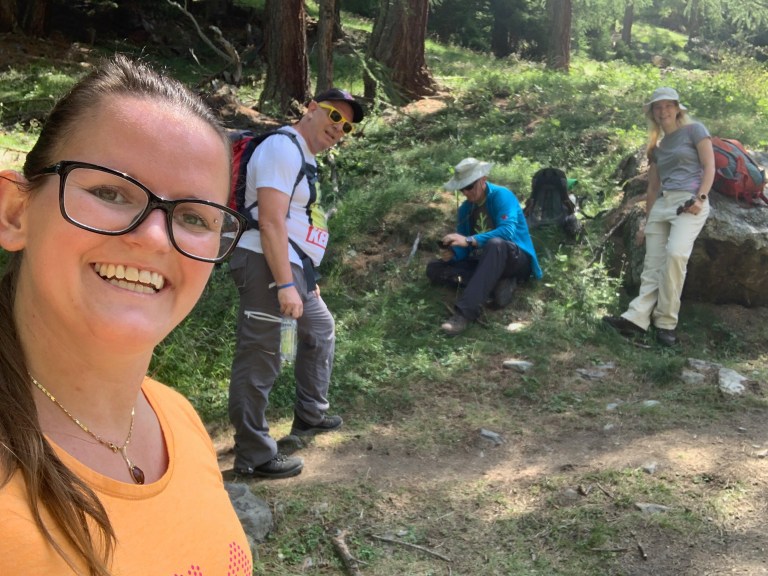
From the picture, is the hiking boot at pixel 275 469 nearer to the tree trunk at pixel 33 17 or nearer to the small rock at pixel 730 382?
the small rock at pixel 730 382

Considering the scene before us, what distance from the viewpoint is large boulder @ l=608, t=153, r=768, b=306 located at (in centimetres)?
705

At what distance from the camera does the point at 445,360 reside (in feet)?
20.5

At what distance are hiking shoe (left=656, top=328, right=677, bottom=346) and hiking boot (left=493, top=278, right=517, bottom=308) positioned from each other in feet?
4.50

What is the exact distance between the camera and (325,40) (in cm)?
962

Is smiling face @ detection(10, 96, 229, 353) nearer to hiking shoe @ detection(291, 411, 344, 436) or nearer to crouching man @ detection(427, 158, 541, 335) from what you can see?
hiking shoe @ detection(291, 411, 344, 436)

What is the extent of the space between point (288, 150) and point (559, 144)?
7189mm

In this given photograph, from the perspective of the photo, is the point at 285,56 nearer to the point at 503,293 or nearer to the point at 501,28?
the point at 503,293

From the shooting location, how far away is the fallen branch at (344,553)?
3.55 meters

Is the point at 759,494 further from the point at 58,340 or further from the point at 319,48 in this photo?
the point at 319,48

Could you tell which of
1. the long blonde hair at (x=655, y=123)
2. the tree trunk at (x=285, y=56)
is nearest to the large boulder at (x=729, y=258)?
the long blonde hair at (x=655, y=123)

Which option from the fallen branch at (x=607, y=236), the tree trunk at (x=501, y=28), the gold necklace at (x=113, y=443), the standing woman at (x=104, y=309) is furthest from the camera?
the tree trunk at (x=501, y=28)

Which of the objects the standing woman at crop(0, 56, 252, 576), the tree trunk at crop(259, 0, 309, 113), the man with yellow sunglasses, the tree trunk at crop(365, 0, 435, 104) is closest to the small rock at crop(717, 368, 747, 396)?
the man with yellow sunglasses

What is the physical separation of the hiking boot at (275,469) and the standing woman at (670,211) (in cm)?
365

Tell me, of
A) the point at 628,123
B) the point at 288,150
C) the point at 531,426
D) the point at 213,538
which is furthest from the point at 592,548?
the point at 628,123
